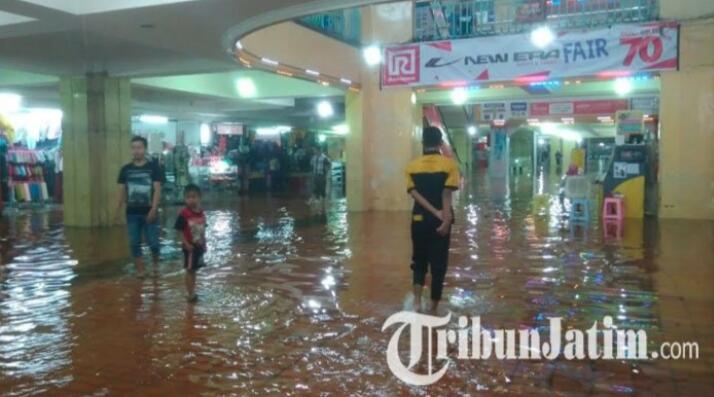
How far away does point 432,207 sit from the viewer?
6605 mm

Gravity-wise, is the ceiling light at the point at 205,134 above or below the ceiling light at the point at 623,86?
below

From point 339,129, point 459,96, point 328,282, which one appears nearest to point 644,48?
point 459,96

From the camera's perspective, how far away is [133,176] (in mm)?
8641

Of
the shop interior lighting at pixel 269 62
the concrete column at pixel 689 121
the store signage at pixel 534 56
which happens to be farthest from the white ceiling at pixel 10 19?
the concrete column at pixel 689 121

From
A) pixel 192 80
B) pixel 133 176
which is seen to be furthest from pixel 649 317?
pixel 192 80

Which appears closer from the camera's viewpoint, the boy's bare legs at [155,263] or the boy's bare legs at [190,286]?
the boy's bare legs at [190,286]

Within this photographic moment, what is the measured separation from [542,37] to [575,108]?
Answer: 6382mm

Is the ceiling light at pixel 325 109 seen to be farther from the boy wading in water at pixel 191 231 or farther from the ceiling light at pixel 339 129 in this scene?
the boy wading in water at pixel 191 231

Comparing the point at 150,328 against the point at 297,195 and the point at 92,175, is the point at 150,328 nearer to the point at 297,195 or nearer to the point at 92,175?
the point at 92,175

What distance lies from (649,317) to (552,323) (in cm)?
94

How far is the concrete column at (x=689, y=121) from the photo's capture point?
14.7 m

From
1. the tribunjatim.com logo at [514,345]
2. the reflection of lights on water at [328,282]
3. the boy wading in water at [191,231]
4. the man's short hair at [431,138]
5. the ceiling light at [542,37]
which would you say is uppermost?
the ceiling light at [542,37]

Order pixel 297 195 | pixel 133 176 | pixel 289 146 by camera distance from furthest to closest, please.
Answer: pixel 289 146 → pixel 297 195 → pixel 133 176

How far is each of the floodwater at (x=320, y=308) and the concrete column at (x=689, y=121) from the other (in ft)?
7.27
